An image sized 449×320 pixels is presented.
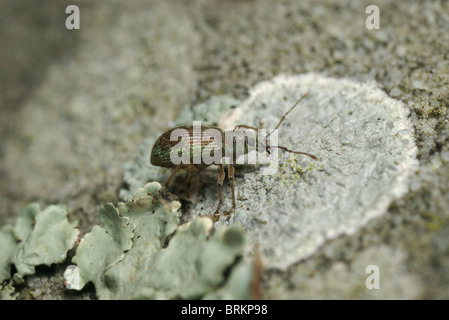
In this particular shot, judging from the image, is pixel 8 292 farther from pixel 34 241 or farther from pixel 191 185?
pixel 191 185

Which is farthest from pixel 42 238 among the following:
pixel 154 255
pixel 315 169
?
pixel 315 169

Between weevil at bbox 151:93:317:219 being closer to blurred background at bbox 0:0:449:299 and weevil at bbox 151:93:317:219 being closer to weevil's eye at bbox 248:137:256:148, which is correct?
weevil's eye at bbox 248:137:256:148

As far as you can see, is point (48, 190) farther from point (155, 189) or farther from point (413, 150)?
point (413, 150)

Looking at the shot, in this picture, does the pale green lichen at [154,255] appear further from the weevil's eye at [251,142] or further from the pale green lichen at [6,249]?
the weevil's eye at [251,142]

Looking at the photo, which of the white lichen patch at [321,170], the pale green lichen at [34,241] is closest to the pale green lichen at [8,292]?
the pale green lichen at [34,241]

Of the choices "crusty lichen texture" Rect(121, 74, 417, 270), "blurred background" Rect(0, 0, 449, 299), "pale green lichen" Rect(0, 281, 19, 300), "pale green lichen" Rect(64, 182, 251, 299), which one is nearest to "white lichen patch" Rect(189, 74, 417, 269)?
"crusty lichen texture" Rect(121, 74, 417, 270)

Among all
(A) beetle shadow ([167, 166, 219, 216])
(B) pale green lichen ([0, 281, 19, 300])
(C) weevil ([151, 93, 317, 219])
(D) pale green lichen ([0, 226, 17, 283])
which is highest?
(C) weevil ([151, 93, 317, 219])
